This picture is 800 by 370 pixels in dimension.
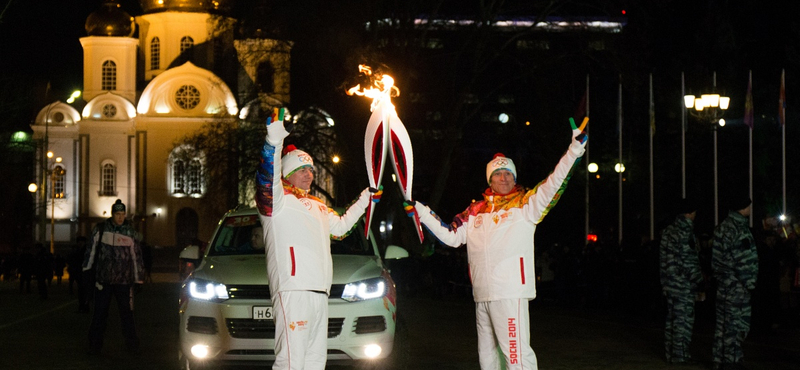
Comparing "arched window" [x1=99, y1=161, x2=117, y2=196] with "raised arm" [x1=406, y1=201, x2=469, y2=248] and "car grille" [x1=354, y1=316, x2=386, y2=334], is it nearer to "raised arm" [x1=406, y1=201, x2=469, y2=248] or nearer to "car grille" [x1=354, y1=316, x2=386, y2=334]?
"car grille" [x1=354, y1=316, x2=386, y2=334]

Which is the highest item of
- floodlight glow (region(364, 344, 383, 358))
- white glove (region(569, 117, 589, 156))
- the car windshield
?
white glove (region(569, 117, 589, 156))

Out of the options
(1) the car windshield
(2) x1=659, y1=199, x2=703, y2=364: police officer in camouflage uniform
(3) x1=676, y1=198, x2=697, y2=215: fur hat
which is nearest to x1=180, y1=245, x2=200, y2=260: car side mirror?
(1) the car windshield

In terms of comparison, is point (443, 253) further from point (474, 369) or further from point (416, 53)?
point (474, 369)

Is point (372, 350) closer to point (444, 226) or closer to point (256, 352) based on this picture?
point (256, 352)

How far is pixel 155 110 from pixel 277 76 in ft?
162

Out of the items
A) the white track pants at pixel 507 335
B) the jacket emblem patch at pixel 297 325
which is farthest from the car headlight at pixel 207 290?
the white track pants at pixel 507 335

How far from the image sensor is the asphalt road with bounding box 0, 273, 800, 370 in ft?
41.0

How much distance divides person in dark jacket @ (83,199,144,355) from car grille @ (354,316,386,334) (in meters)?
4.25

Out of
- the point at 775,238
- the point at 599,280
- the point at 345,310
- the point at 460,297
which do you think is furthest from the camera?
the point at 460,297

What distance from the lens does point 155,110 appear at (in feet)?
266

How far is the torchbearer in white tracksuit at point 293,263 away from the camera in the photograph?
807 cm

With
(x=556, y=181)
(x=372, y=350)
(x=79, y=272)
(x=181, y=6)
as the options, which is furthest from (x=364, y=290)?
(x=181, y=6)

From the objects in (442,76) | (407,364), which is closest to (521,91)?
(442,76)

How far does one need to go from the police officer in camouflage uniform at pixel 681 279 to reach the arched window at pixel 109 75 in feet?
248
